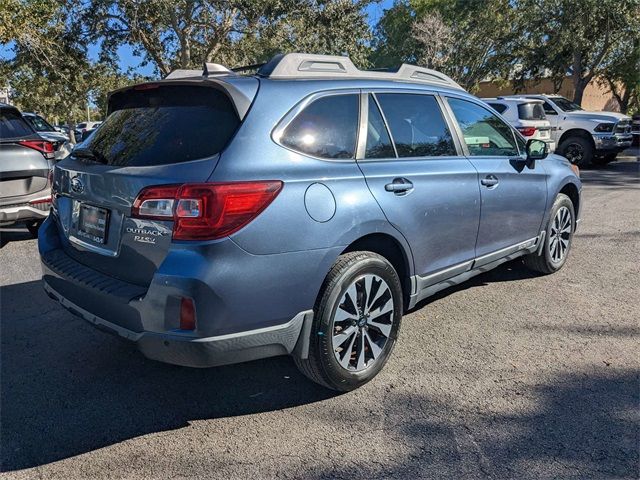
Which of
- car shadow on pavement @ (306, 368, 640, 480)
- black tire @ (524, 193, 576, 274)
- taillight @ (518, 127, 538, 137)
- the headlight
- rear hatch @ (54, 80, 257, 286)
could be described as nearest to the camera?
car shadow on pavement @ (306, 368, 640, 480)

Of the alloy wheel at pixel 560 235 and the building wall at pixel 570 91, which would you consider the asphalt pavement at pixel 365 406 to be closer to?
the alloy wheel at pixel 560 235

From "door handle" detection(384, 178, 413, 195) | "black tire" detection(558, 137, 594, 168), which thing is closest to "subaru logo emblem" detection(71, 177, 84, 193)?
"door handle" detection(384, 178, 413, 195)

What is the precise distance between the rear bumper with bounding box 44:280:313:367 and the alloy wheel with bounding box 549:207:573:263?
10.8ft

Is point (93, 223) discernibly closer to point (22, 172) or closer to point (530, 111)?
point (22, 172)

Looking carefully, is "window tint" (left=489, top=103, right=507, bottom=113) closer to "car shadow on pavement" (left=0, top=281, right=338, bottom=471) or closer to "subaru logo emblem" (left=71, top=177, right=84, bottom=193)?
"car shadow on pavement" (left=0, top=281, right=338, bottom=471)

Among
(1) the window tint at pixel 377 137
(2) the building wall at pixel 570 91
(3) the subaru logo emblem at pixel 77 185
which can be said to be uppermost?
(2) the building wall at pixel 570 91

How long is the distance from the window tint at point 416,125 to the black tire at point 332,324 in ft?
2.71

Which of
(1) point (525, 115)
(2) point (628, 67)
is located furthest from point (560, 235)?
(2) point (628, 67)

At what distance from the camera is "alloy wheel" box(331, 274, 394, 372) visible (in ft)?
10.2

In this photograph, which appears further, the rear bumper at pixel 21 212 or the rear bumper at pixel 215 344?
the rear bumper at pixel 21 212

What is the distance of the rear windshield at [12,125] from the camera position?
6.38 m

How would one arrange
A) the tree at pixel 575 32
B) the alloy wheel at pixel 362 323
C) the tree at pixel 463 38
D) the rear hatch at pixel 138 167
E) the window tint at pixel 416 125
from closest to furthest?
the rear hatch at pixel 138 167
the alloy wheel at pixel 362 323
the window tint at pixel 416 125
the tree at pixel 575 32
the tree at pixel 463 38

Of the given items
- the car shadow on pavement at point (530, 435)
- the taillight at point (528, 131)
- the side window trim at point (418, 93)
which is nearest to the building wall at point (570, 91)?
the taillight at point (528, 131)

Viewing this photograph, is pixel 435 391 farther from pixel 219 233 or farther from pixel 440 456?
pixel 219 233
